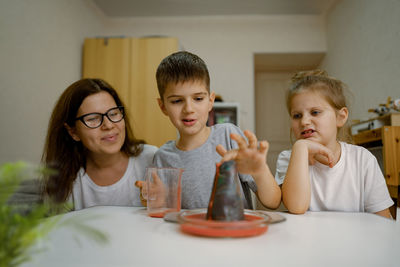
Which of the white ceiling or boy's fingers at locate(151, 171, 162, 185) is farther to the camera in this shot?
the white ceiling

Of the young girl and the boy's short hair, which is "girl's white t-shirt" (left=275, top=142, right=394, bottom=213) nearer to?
the young girl

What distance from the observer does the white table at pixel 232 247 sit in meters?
0.40

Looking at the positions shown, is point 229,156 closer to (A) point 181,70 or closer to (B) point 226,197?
(B) point 226,197

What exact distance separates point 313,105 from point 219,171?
28.7 inches

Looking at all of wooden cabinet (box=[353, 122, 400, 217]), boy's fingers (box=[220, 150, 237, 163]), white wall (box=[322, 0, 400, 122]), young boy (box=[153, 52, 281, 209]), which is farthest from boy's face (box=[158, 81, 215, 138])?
white wall (box=[322, 0, 400, 122])

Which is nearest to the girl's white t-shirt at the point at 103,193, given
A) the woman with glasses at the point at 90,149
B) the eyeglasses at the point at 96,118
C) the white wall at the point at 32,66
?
the woman with glasses at the point at 90,149

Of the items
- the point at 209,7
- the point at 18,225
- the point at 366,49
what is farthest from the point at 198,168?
the point at 209,7

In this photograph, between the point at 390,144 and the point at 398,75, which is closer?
the point at 390,144

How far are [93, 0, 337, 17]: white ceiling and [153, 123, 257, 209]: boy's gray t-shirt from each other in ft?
9.91

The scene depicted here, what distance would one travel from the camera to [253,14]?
4.06 m

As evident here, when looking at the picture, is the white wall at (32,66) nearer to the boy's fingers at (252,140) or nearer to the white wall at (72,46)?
the white wall at (72,46)

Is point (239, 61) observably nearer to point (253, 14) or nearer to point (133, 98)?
point (253, 14)

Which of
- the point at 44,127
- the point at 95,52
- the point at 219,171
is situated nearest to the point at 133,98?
the point at 95,52

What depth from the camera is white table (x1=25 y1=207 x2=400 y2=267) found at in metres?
0.40
